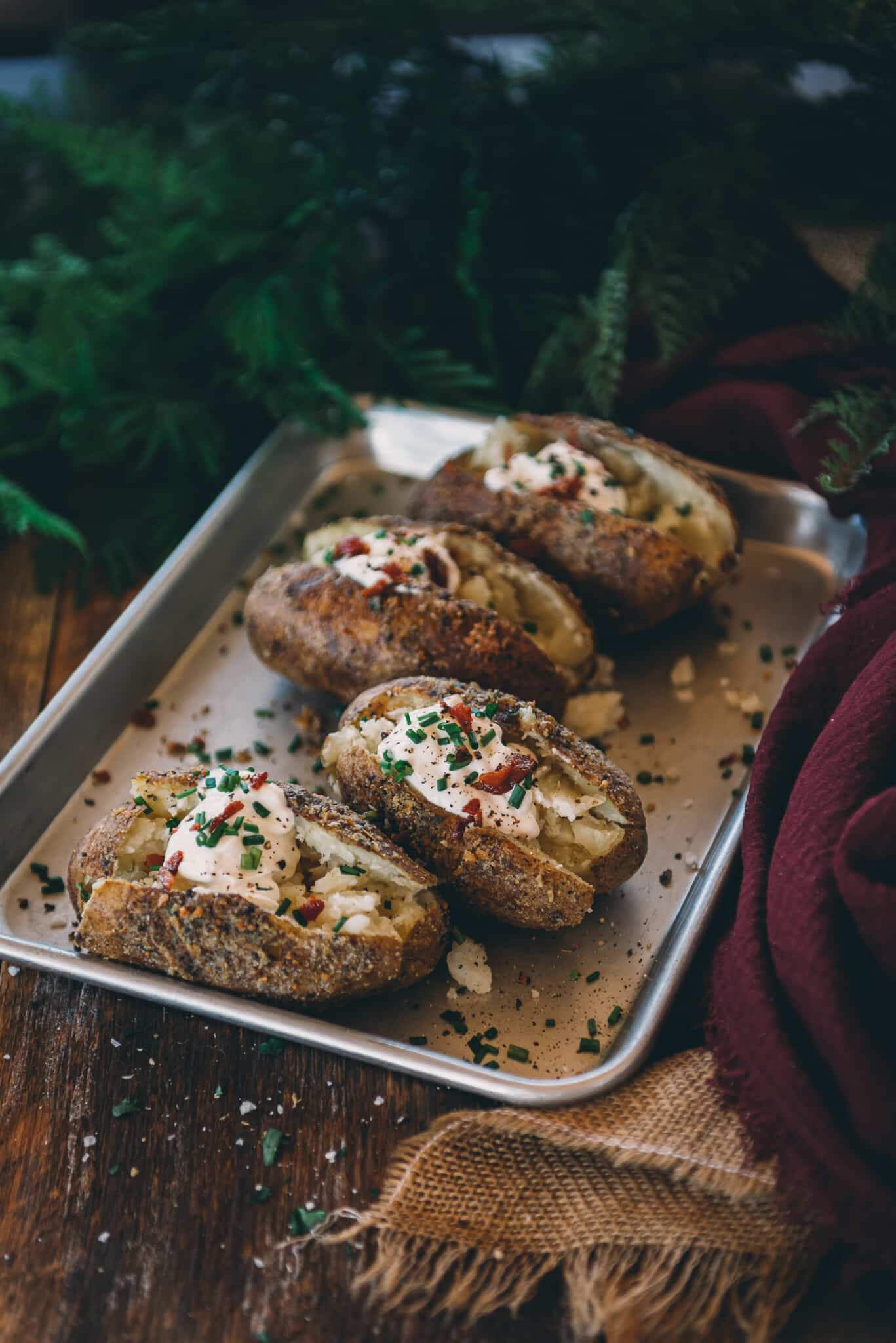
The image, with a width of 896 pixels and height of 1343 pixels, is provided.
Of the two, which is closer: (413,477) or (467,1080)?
(467,1080)

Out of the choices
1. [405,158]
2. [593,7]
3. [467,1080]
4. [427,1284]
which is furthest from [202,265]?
[427,1284]

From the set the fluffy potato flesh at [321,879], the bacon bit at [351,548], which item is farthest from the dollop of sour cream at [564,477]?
the fluffy potato flesh at [321,879]

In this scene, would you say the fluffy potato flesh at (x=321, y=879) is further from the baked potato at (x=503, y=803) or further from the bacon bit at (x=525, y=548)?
the bacon bit at (x=525, y=548)

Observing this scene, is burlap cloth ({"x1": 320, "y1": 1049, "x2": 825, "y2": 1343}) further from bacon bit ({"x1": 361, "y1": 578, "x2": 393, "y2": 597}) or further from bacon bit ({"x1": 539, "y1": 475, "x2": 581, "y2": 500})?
bacon bit ({"x1": 539, "y1": 475, "x2": 581, "y2": 500})

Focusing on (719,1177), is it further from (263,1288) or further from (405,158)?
(405,158)

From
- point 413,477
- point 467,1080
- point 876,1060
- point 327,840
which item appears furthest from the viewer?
point 413,477

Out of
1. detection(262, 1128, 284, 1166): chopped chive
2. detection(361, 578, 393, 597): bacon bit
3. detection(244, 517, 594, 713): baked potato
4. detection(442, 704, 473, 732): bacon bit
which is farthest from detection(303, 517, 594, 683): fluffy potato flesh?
detection(262, 1128, 284, 1166): chopped chive
